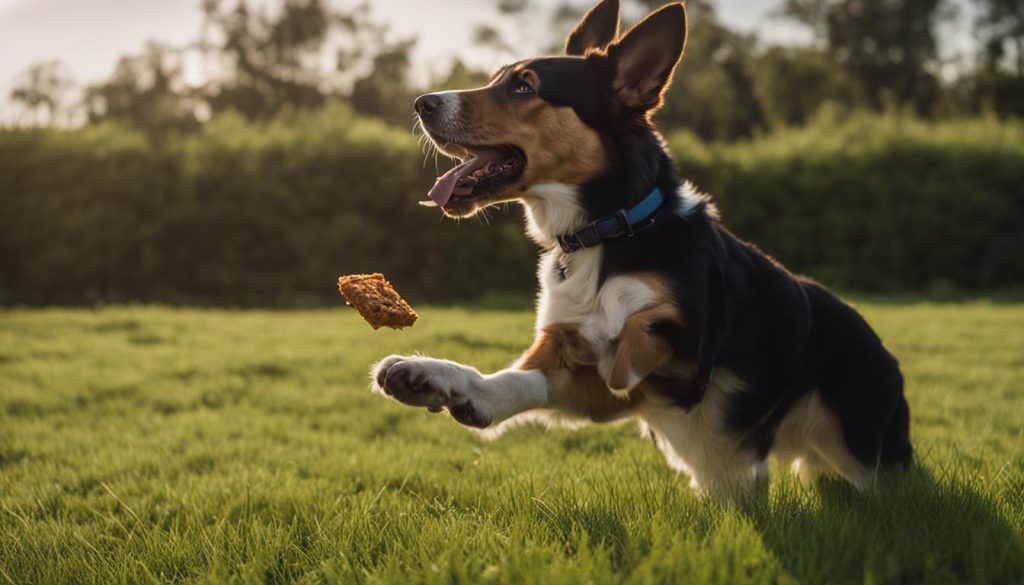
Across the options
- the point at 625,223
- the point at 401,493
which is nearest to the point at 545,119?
the point at 625,223

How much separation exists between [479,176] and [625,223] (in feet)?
2.25

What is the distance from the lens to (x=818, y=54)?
4241 centimetres

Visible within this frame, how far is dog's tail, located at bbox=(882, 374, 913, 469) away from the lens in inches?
149

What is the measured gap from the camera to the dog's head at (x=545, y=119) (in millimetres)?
3557

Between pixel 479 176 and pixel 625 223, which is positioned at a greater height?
pixel 479 176

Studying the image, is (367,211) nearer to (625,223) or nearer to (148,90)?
(625,223)

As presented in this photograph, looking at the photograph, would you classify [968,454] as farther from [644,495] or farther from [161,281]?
[161,281]

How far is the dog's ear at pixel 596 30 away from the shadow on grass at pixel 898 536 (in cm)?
216

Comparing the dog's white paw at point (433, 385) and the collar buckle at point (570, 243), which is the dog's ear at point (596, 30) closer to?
the collar buckle at point (570, 243)

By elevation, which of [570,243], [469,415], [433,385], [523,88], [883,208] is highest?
[523,88]

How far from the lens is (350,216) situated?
14.7m

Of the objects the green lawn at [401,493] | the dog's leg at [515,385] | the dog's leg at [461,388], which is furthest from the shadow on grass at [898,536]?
the dog's leg at [461,388]

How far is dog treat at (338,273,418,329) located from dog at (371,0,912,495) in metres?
0.30

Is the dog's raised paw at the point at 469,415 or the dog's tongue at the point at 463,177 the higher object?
the dog's tongue at the point at 463,177
